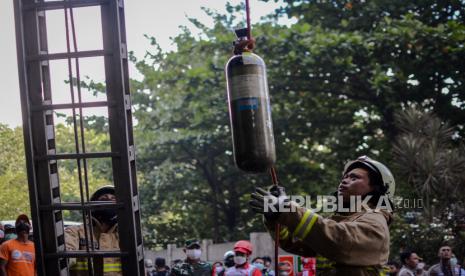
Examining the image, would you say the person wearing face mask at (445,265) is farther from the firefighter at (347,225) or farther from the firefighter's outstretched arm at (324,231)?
the firefighter's outstretched arm at (324,231)

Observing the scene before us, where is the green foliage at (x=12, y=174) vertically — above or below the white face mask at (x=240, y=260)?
above

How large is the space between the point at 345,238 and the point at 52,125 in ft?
6.59

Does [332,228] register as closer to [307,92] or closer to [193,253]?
[193,253]

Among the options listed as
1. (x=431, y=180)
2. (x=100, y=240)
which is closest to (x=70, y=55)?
(x=100, y=240)

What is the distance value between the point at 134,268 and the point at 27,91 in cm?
131

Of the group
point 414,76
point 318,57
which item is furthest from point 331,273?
point 414,76

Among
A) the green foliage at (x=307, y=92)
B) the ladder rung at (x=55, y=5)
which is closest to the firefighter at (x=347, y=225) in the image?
the ladder rung at (x=55, y=5)

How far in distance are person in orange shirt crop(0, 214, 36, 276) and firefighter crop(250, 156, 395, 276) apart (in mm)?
5277

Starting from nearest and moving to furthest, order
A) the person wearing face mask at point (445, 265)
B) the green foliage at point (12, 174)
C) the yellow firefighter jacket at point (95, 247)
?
the yellow firefighter jacket at point (95, 247), the person wearing face mask at point (445, 265), the green foliage at point (12, 174)

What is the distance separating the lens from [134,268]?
4.55 metres

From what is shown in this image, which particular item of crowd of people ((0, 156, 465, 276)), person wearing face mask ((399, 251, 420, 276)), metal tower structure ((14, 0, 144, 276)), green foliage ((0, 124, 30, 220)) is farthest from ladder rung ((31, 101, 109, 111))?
green foliage ((0, 124, 30, 220))

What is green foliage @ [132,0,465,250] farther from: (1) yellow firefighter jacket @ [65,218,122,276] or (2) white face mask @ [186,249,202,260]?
(1) yellow firefighter jacket @ [65,218,122,276]

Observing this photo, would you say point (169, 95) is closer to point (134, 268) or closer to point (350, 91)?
point (350, 91)

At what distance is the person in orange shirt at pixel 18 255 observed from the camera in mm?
9180
